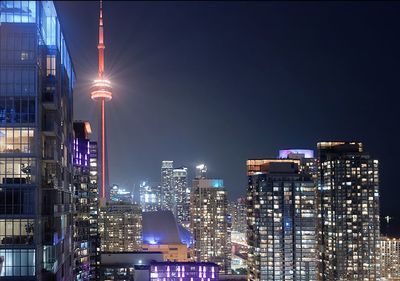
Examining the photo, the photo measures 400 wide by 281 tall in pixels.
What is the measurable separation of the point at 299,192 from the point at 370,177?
31.6 ft

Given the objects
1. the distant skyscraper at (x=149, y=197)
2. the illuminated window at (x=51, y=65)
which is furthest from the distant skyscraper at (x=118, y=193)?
the illuminated window at (x=51, y=65)

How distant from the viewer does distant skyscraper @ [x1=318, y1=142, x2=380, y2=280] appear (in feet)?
194

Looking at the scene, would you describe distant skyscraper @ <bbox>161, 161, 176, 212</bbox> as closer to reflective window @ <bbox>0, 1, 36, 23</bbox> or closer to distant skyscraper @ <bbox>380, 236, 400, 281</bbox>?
distant skyscraper @ <bbox>380, 236, 400, 281</bbox>

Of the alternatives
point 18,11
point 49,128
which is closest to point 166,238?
point 49,128

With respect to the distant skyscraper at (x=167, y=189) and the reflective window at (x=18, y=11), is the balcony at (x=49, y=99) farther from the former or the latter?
the distant skyscraper at (x=167, y=189)

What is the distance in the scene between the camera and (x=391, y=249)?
70.7 meters

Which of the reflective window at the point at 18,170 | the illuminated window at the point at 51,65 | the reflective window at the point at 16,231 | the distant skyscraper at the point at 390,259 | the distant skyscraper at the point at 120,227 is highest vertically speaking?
the illuminated window at the point at 51,65

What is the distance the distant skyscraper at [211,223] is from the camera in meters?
83.9

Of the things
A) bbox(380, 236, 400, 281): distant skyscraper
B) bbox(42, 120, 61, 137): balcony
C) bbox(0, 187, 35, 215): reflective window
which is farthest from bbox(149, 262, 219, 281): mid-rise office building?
bbox(0, 187, 35, 215): reflective window

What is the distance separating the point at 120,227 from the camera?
77062 mm

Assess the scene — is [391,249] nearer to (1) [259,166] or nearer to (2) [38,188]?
(1) [259,166]

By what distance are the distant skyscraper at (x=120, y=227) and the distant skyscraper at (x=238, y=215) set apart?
51.1 meters

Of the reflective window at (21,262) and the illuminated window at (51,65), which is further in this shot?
the illuminated window at (51,65)

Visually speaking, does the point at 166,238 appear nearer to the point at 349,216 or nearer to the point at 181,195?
the point at 349,216
